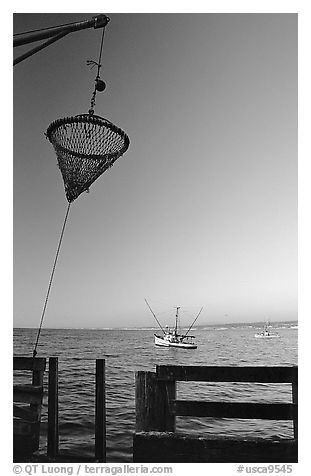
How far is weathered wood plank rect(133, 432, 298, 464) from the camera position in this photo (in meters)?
1.96

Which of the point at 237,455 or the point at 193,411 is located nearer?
the point at 237,455

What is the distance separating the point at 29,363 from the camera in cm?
269

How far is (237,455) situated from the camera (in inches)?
77.5

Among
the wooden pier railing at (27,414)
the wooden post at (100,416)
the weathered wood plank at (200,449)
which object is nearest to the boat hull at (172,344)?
the wooden post at (100,416)

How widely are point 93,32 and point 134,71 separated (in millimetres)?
331

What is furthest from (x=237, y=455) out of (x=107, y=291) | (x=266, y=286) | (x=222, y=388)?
(x=222, y=388)

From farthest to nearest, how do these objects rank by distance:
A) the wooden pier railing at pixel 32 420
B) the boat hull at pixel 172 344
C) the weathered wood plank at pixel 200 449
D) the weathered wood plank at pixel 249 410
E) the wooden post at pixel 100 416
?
the boat hull at pixel 172 344 → the wooden post at pixel 100 416 → the wooden pier railing at pixel 32 420 → the weathered wood plank at pixel 249 410 → the weathered wood plank at pixel 200 449

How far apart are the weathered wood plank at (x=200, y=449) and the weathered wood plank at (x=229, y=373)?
35cm

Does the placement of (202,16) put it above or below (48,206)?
above

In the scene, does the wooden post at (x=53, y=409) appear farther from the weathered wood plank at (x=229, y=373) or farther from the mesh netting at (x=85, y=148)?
the mesh netting at (x=85, y=148)

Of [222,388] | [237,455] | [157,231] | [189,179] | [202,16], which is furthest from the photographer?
[222,388]

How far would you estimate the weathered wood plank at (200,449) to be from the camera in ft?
6.43

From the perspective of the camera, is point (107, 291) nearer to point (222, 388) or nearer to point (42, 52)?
point (42, 52)

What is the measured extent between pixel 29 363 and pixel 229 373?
3.52 feet
